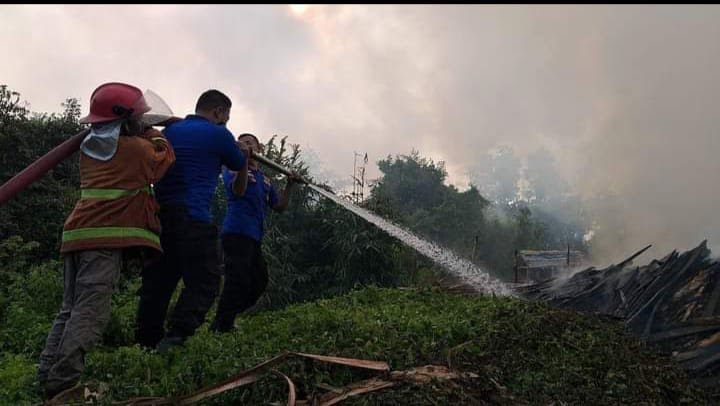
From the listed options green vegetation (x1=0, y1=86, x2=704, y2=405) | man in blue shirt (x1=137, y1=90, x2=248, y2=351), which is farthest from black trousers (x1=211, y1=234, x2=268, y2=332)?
man in blue shirt (x1=137, y1=90, x2=248, y2=351)

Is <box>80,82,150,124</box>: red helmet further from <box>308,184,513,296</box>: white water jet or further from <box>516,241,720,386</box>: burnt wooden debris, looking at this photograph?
<box>516,241,720,386</box>: burnt wooden debris

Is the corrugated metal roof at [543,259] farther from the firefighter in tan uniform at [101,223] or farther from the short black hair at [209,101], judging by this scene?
the firefighter in tan uniform at [101,223]

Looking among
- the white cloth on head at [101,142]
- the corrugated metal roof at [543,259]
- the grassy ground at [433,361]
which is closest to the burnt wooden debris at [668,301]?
the grassy ground at [433,361]

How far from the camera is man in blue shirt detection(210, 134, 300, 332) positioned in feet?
17.1

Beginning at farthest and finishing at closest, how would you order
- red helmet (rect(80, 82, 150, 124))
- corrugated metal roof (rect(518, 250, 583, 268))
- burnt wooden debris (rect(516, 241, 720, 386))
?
1. corrugated metal roof (rect(518, 250, 583, 268))
2. burnt wooden debris (rect(516, 241, 720, 386))
3. red helmet (rect(80, 82, 150, 124))

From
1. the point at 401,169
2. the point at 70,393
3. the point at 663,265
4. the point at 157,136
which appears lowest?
the point at 70,393

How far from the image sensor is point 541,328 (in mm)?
4887

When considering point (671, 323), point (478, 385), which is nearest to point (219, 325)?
point (478, 385)

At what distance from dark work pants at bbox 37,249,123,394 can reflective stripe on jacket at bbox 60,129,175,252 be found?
11cm

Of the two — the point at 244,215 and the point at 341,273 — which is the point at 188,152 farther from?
the point at 341,273

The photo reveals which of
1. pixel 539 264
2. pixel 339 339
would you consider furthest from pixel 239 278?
pixel 539 264

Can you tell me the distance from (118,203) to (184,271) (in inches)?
31.1

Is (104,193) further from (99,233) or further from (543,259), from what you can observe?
(543,259)

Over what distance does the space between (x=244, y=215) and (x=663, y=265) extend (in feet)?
16.1
